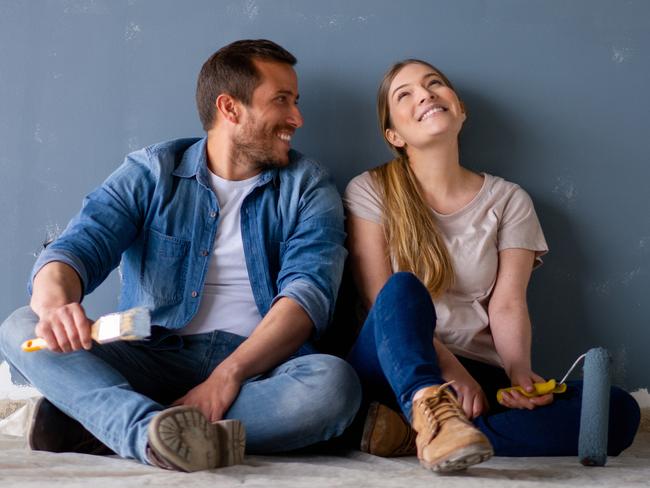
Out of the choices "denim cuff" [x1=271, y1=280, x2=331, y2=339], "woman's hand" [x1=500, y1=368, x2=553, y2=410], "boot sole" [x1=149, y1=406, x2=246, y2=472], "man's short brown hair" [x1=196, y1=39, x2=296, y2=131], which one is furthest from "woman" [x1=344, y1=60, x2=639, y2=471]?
"boot sole" [x1=149, y1=406, x2=246, y2=472]

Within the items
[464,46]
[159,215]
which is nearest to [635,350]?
[464,46]

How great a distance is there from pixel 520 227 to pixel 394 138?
0.43 meters

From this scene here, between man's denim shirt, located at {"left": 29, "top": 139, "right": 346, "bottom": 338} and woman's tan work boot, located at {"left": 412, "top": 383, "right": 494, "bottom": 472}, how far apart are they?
49 cm

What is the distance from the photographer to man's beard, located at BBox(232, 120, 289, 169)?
2.19m

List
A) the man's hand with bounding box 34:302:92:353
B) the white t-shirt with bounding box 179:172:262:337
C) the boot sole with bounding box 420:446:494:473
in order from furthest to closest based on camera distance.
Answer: the white t-shirt with bounding box 179:172:262:337 < the man's hand with bounding box 34:302:92:353 < the boot sole with bounding box 420:446:494:473

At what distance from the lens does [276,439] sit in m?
1.79

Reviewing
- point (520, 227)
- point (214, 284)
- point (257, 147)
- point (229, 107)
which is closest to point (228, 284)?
point (214, 284)

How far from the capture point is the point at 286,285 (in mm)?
2072

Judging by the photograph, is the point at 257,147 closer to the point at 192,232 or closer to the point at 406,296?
the point at 192,232

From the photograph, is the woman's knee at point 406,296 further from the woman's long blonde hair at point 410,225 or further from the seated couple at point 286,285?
the woman's long blonde hair at point 410,225

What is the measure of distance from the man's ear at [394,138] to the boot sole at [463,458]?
1081 millimetres

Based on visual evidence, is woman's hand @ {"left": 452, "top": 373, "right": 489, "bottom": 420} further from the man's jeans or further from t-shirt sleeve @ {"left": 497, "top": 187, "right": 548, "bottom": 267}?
t-shirt sleeve @ {"left": 497, "top": 187, "right": 548, "bottom": 267}

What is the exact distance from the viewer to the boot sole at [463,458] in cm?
143

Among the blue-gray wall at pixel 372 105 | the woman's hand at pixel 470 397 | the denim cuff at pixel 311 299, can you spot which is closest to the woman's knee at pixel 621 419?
the woman's hand at pixel 470 397
